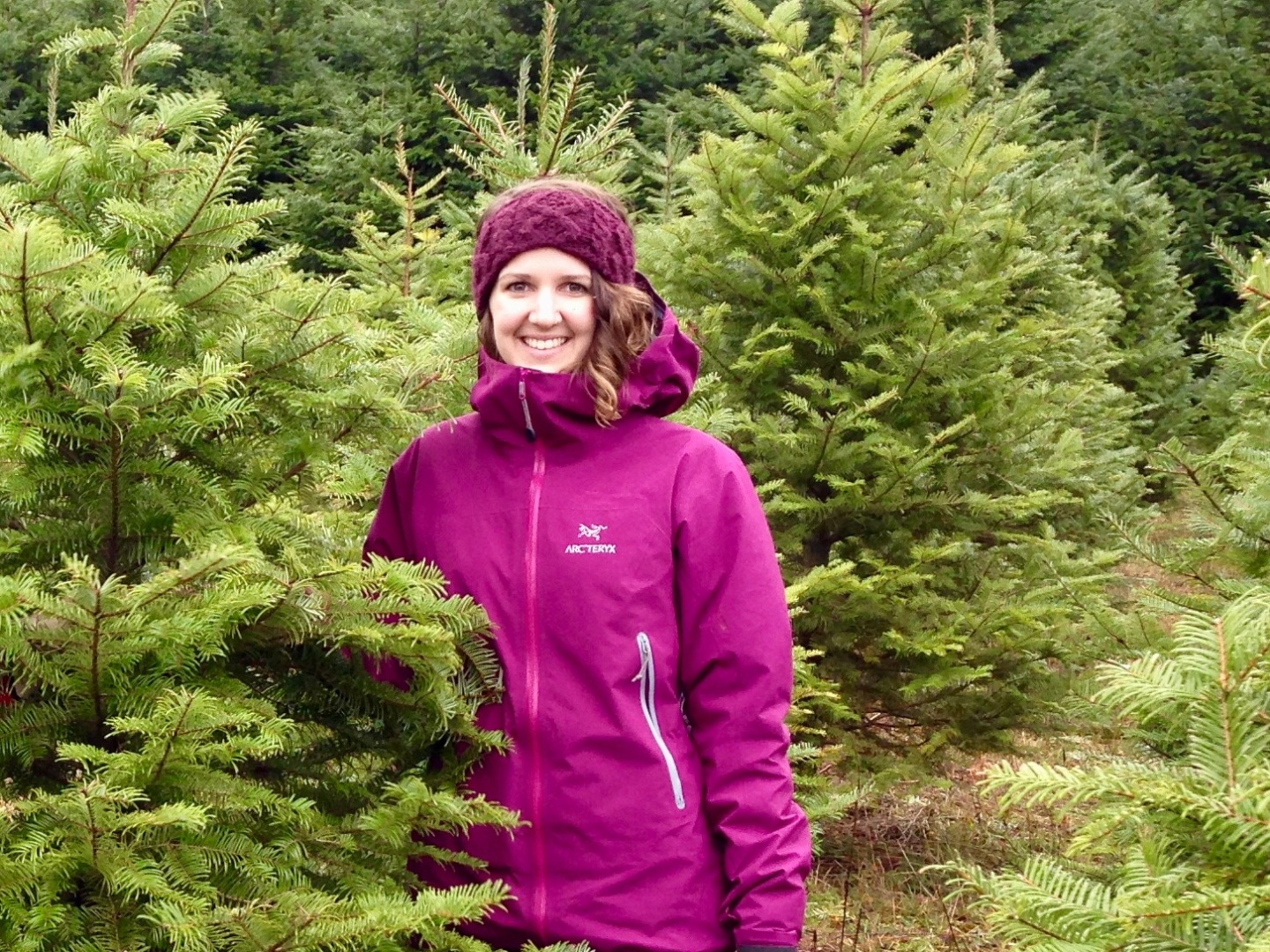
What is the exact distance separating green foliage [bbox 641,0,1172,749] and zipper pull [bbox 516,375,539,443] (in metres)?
2.99

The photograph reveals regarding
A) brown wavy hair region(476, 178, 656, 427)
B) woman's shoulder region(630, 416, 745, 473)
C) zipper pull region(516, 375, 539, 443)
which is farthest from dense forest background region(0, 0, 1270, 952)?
woman's shoulder region(630, 416, 745, 473)

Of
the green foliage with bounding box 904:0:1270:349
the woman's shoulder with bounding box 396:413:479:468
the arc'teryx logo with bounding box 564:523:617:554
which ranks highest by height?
the green foliage with bounding box 904:0:1270:349

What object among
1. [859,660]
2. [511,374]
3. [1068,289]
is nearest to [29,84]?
[1068,289]

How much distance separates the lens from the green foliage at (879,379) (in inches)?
223

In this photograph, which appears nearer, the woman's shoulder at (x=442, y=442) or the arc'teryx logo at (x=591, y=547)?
the arc'teryx logo at (x=591, y=547)

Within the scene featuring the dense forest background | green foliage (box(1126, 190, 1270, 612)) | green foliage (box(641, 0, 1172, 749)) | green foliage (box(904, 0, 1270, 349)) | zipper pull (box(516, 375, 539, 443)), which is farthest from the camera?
green foliage (box(904, 0, 1270, 349))

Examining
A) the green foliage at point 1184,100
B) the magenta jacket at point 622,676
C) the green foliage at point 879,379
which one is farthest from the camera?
the green foliage at point 1184,100

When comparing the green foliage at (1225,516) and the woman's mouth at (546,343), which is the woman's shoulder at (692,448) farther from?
the green foliage at (1225,516)

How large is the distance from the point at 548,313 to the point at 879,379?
3.60 metres

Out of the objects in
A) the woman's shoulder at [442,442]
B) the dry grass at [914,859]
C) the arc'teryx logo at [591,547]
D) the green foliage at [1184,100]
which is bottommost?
the dry grass at [914,859]

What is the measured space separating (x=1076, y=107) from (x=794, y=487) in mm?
18492

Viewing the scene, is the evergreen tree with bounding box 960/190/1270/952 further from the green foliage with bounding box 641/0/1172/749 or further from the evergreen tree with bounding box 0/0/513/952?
the green foliage with bounding box 641/0/1172/749

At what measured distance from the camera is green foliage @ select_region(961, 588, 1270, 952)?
1721 millimetres

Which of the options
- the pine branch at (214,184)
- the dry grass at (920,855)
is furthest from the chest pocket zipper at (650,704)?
the dry grass at (920,855)
